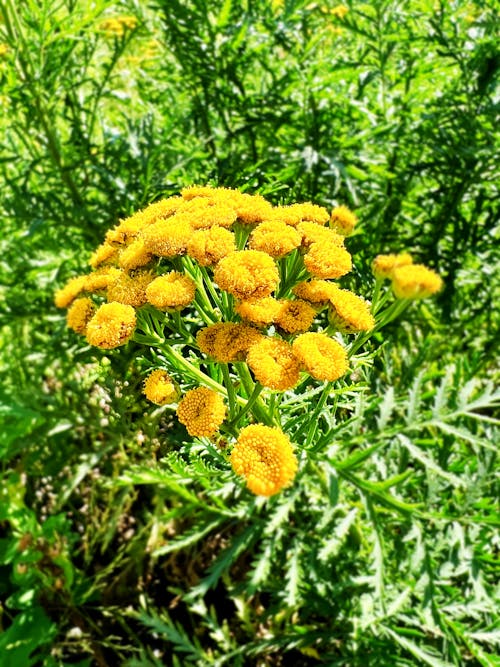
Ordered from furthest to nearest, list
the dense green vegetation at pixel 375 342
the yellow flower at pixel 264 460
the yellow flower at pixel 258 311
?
the dense green vegetation at pixel 375 342 → the yellow flower at pixel 258 311 → the yellow flower at pixel 264 460

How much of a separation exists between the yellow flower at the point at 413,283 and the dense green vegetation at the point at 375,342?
752mm

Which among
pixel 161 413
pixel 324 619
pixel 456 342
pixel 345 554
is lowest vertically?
pixel 324 619

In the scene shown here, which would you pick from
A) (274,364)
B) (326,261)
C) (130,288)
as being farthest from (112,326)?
(326,261)

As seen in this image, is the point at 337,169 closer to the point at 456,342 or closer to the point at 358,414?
the point at 456,342

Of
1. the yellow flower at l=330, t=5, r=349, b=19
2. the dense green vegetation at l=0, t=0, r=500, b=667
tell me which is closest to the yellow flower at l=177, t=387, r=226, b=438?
the dense green vegetation at l=0, t=0, r=500, b=667

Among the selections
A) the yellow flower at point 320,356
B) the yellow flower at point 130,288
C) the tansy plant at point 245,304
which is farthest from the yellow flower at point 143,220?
the yellow flower at point 320,356

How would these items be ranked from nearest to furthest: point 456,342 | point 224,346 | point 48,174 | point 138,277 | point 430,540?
point 224,346 → point 138,277 → point 430,540 → point 48,174 → point 456,342

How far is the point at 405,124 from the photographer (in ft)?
8.38

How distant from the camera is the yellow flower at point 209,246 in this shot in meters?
1.05

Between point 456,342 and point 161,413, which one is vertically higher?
point 161,413

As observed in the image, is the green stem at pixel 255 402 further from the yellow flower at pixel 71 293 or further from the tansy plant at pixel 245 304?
the yellow flower at pixel 71 293

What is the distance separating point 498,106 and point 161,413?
188cm

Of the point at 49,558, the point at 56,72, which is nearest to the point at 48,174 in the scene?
the point at 56,72

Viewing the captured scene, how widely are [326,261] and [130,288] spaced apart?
1.28 feet
